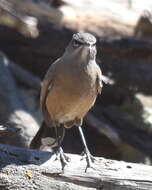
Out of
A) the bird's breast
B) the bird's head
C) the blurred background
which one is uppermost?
the bird's head

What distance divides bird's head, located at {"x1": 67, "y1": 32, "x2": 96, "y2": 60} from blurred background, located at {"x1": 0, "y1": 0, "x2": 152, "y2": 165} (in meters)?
2.38

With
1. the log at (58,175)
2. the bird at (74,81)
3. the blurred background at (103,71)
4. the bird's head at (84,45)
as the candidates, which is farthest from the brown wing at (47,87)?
the blurred background at (103,71)

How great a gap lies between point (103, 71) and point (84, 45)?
3.39 m

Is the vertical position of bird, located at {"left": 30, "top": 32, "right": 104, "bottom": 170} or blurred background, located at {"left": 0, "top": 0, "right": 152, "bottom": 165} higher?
bird, located at {"left": 30, "top": 32, "right": 104, "bottom": 170}

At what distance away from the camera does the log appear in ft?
17.3

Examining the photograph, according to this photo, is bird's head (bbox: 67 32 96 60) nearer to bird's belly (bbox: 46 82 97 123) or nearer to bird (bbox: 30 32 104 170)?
bird (bbox: 30 32 104 170)

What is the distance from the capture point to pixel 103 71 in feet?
30.6

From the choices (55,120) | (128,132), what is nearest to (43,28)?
(128,132)

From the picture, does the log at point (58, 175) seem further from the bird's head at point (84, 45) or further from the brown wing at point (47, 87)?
the bird's head at point (84, 45)

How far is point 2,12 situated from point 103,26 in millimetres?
2488

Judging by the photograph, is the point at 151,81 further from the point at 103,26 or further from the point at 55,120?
the point at 55,120

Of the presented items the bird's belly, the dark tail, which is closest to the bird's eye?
the bird's belly

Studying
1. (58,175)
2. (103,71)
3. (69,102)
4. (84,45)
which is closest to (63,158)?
(58,175)

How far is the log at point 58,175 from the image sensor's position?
17.3 feet
